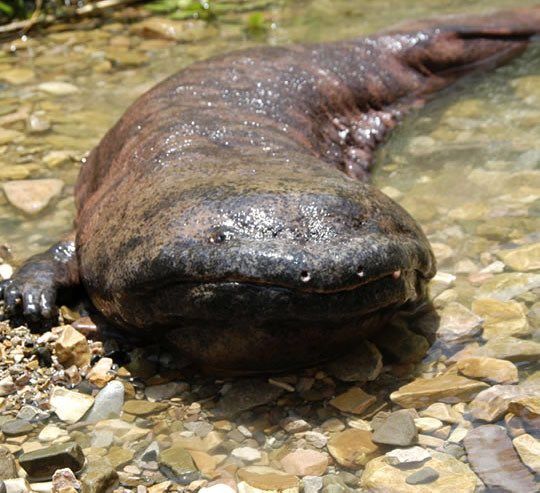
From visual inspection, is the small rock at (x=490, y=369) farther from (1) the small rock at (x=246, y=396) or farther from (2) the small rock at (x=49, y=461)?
(2) the small rock at (x=49, y=461)

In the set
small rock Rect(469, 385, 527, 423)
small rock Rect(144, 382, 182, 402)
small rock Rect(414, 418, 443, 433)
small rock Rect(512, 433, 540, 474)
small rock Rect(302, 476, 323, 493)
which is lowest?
small rock Rect(144, 382, 182, 402)

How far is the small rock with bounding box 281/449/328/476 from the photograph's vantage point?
307 cm

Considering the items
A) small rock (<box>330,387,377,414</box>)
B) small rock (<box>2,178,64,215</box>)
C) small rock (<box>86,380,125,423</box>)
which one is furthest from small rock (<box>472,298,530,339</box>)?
small rock (<box>2,178,64,215</box>)

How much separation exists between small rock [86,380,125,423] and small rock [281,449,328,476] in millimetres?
702

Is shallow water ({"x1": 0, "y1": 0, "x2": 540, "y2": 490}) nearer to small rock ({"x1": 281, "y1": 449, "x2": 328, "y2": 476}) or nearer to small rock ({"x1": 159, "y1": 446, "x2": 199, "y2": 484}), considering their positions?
small rock ({"x1": 281, "y1": 449, "x2": 328, "y2": 476})

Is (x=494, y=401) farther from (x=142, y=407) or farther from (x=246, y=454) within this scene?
(x=142, y=407)

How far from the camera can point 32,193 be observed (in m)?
5.27

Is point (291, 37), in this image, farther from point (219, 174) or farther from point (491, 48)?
point (219, 174)

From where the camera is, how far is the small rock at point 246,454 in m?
3.17

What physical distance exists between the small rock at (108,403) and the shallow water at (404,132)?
3.75 ft

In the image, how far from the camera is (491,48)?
704 cm

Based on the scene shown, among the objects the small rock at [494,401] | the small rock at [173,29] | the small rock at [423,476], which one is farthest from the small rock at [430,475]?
the small rock at [173,29]

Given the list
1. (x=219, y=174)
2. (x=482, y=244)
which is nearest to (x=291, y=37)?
(x=482, y=244)

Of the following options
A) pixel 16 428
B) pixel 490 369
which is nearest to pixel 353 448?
pixel 490 369
